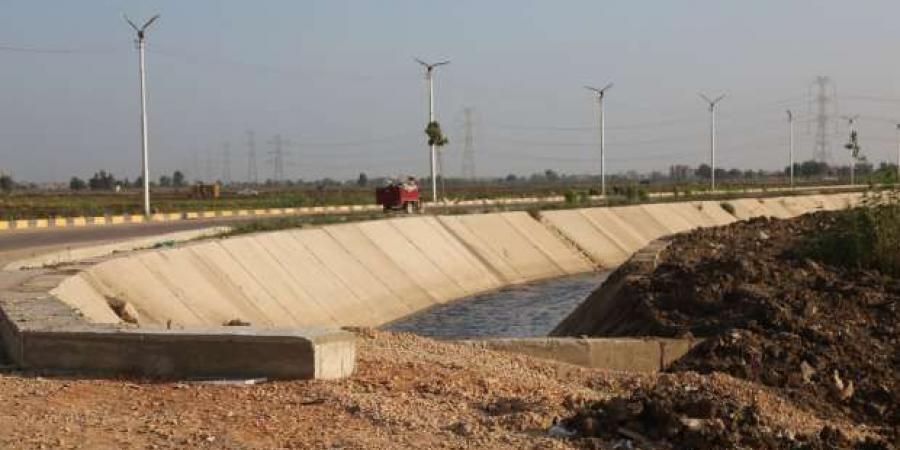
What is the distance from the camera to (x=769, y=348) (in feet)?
37.9

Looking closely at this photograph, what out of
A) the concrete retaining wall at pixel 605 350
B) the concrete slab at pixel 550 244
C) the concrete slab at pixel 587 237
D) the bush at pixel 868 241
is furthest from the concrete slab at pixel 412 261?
the concrete retaining wall at pixel 605 350

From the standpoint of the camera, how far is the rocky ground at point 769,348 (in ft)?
24.0

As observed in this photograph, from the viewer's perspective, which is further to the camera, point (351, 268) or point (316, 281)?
point (351, 268)

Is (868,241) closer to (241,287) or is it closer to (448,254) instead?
(241,287)

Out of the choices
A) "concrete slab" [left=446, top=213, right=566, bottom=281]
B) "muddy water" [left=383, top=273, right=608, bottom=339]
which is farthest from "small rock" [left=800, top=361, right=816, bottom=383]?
"concrete slab" [left=446, top=213, right=566, bottom=281]

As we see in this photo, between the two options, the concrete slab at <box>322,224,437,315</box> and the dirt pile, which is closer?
the dirt pile

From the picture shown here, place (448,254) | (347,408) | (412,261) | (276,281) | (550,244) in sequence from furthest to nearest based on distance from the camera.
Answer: (550,244), (448,254), (412,261), (276,281), (347,408)

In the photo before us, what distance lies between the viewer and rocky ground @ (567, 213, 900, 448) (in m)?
7.31

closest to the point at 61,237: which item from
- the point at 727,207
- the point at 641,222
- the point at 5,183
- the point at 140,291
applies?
the point at 140,291

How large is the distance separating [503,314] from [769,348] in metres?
15.2

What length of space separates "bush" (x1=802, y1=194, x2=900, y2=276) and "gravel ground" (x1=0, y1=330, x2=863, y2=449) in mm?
7511

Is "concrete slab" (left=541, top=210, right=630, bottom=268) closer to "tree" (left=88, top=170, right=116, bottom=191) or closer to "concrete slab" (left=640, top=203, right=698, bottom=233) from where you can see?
"concrete slab" (left=640, top=203, right=698, bottom=233)

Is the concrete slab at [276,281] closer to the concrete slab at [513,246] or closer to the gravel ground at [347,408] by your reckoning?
the concrete slab at [513,246]

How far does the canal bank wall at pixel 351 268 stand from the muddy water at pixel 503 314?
746 mm
